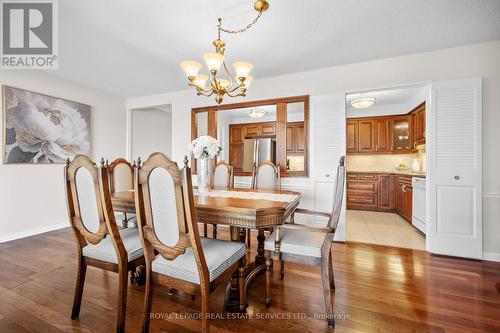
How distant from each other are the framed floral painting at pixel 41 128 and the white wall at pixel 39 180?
122mm

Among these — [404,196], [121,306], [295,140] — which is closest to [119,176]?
[121,306]

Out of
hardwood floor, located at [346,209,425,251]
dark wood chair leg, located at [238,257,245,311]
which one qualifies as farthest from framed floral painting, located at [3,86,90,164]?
hardwood floor, located at [346,209,425,251]

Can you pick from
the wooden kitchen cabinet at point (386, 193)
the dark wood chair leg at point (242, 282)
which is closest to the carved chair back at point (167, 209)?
the dark wood chair leg at point (242, 282)

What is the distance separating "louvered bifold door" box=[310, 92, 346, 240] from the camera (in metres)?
3.09

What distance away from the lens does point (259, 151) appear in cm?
463

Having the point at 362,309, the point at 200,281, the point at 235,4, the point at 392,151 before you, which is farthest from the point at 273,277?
the point at 392,151

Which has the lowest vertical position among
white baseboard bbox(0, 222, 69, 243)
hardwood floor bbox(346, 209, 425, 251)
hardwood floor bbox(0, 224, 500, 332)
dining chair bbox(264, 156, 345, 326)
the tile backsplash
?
hardwood floor bbox(346, 209, 425, 251)

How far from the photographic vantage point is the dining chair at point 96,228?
1331 mm

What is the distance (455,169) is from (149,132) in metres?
5.56

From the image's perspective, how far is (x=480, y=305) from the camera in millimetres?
1637

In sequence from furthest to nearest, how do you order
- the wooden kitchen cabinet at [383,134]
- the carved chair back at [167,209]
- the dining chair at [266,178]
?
the wooden kitchen cabinet at [383,134], the dining chair at [266,178], the carved chair back at [167,209]

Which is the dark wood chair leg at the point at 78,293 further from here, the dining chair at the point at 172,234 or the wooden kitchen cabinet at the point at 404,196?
the wooden kitchen cabinet at the point at 404,196

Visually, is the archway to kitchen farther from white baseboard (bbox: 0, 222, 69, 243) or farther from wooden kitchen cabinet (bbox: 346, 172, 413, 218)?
white baseboard (bbox: 0, 222, 69, 243)

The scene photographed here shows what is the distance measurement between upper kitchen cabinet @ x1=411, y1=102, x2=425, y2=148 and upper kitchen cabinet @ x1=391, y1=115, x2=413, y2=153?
25 cm
